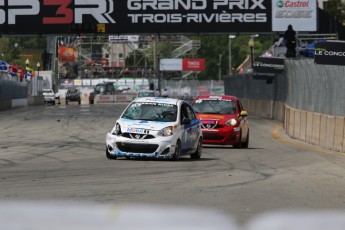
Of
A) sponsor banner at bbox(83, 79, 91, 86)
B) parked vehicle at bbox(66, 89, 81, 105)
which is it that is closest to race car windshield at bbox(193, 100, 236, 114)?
parked vehicle at bbox(66, 89, 81, 105)

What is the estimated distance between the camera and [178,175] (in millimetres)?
13555

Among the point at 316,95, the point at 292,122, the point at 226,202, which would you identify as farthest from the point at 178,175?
the point at 292,122

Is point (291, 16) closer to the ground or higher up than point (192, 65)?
higher up

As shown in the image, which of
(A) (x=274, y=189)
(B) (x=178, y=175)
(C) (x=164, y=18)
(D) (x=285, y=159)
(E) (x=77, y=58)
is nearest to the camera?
(A) (x=274, y=189)

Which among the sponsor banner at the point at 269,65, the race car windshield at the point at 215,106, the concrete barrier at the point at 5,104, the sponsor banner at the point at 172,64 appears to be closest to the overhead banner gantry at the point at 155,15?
the sponsor banner at the point at 269,65

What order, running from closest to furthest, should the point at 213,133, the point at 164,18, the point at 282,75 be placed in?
the point at 213,133 → the point at 282,75 → the point at 164,18

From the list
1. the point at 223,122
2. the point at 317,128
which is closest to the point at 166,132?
the point at 223,122

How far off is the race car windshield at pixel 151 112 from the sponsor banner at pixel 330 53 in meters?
5.72

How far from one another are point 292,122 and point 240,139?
6.38 metres

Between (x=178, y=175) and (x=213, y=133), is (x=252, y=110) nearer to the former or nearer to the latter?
(x=213, y=133)

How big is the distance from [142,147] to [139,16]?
28913mm

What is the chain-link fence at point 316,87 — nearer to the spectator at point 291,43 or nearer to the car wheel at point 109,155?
the spectator at point 291,43

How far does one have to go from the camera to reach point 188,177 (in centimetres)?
1325

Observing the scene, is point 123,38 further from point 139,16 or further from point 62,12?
point 139,16
